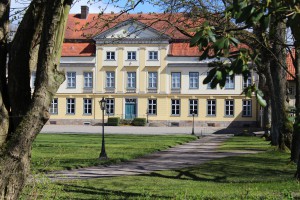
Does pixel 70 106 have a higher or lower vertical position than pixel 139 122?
higher

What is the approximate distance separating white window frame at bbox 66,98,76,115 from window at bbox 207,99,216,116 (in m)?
16.9

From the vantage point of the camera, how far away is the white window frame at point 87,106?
60.7m

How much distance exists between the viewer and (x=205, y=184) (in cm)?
1286

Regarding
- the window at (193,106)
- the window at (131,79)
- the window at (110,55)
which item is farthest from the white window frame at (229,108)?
the window at (110,55)

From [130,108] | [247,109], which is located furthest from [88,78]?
[247,109]

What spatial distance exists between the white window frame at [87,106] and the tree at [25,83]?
54107 mm

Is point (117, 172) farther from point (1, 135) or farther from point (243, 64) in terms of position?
point (243, 64)

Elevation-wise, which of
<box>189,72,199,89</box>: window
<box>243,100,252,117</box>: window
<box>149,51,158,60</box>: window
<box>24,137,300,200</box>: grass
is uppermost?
<box>149,51,158,60</box>: window

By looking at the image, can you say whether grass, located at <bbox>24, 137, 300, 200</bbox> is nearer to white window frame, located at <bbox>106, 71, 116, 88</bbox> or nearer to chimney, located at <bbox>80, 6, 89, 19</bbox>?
white window frame, located at <bbox>106, 71, 116, 88</bbox>

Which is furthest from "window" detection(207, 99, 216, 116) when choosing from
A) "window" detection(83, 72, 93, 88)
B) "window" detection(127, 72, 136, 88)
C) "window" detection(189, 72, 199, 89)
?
"window" detection(83, 72, 93, 88)

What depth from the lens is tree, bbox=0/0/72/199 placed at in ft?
20.2

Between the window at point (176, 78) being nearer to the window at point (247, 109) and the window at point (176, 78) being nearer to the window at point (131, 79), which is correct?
the window at point (131, 79)

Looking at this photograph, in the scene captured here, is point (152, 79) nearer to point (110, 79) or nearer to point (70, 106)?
point (110, 79)

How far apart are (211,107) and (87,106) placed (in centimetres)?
1550
